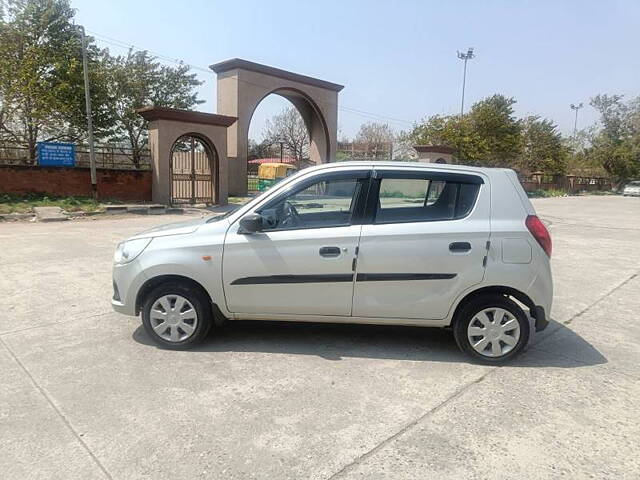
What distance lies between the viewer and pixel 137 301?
3986 millimetres

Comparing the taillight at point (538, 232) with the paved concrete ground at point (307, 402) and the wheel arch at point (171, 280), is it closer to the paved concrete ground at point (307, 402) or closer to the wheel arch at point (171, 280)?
the paved concrete ground at point (307, 402)

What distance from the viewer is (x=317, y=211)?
411cm

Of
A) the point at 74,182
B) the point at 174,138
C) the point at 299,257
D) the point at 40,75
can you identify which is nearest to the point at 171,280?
the point at 299,257

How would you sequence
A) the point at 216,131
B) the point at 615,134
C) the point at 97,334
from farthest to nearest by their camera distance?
the point at 615,134, the point at 216,131, the point at 97,334

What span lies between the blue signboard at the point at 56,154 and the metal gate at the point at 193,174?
3845mm

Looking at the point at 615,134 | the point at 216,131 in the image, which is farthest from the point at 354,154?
the point at 615,134

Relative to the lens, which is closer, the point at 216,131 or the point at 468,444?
the point at 468,444

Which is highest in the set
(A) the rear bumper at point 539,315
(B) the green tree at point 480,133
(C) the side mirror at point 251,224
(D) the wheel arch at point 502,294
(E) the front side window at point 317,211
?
(B) the green tree at point 480,133

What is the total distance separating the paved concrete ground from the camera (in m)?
2.50

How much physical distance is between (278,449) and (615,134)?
7059cm

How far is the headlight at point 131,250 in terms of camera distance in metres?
3.98

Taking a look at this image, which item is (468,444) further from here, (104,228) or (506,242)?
(104,228)

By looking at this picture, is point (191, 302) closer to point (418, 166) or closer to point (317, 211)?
point (317, 211)

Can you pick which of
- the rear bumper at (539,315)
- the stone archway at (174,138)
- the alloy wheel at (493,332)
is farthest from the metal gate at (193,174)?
the rear bumper at (539,315)
